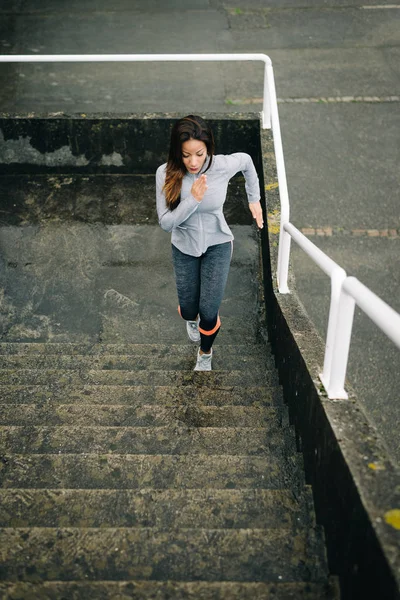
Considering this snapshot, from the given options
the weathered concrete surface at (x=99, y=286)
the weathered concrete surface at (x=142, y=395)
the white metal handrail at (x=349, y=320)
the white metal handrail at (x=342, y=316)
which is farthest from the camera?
the weathered concrete surface at (x=99, y=286)

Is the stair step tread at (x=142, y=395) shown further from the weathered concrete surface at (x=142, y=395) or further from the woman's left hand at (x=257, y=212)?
the woman's left hand at (x=257, y=212)

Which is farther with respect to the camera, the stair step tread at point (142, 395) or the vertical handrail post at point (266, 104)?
the vertical handrail post at point (266, 104)

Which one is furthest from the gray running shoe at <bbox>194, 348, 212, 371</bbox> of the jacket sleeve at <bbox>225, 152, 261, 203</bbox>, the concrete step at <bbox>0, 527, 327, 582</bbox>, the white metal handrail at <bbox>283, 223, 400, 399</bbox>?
the concrete step at <bbox>0, 527, 327, 582</bbox>

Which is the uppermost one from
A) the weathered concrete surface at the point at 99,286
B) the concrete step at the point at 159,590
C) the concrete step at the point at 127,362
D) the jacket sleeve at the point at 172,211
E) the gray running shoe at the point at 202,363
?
the jacket sleeve at the point at 172,211

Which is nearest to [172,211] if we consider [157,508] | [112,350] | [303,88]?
[112,350]

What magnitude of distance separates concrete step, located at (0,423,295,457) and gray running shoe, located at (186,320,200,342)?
47.8 inches

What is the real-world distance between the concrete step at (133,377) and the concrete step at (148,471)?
919 mm

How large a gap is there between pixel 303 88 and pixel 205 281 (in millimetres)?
6099

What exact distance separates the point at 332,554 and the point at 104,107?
24.8 feet

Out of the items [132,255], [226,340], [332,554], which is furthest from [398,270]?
[332,554]

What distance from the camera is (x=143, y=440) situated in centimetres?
346

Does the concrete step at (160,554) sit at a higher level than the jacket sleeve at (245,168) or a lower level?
lower

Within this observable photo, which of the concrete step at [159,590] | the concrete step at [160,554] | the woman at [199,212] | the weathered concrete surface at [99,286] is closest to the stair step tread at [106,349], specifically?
the weathered concrete surface at [99,286]

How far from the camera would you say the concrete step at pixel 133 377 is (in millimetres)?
4145
